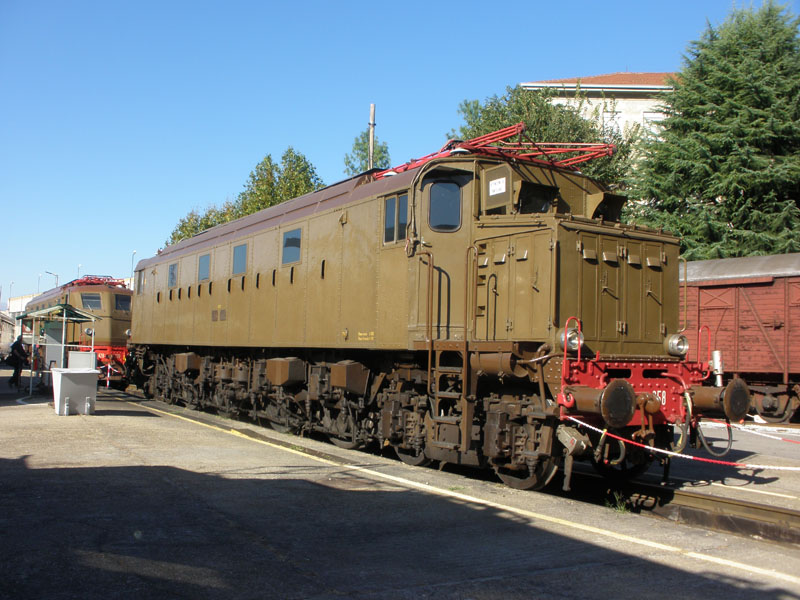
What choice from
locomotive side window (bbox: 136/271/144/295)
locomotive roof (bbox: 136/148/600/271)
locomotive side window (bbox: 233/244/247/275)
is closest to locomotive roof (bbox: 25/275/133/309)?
locomotive side window (bbox: 136/271/144/295)

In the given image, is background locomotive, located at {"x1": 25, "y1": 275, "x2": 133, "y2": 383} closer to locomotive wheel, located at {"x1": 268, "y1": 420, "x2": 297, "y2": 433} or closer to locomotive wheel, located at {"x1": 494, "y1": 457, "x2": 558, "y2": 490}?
locomotive wheel, located at {"x1": 268, "y1": 420, "x2": 297, "y2": 433}

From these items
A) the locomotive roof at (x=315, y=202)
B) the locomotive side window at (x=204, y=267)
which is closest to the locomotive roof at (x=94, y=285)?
the locomotive roof at (x=315, y=202)

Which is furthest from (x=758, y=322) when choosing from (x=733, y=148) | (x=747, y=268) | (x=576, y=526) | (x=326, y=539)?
(x=326, y=539)

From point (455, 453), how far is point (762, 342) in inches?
473

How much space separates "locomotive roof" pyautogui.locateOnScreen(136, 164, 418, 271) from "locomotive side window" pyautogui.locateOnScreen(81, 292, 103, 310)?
308 inches

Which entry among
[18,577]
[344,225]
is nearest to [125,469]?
[18,577]

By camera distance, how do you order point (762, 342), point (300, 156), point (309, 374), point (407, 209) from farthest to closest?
1. point (300, 156)
2. point (762, 342)
3. point (309, 374)
4. point (407, 209)

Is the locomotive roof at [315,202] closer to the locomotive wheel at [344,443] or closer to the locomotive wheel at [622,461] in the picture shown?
the locomotive wheel at [622,461]

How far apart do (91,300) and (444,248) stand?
2024cm

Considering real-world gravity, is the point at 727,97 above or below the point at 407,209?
above

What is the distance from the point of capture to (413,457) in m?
10.1

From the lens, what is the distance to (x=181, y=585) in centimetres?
462

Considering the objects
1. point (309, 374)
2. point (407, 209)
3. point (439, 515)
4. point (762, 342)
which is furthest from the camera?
point (762, 342)

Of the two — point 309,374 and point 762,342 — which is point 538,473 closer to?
point 309,374
